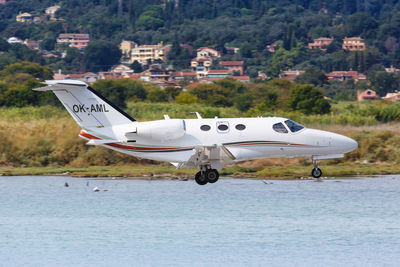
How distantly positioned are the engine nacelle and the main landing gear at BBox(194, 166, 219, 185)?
1642mm

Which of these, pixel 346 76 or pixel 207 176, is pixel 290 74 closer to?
pixel 346 76

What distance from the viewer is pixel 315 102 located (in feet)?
244

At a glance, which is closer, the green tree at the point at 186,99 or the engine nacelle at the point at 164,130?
the engine nacelle at the point at 164,130

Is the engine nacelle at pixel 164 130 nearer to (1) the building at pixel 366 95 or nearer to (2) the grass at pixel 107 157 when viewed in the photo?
(2) the grass at pixel 107 157

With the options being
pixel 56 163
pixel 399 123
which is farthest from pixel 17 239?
pixel 399 123

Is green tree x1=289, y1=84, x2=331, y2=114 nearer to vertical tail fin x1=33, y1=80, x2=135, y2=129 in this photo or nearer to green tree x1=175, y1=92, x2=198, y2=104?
green tree x1=175, y1=92, x2=198, y2=104

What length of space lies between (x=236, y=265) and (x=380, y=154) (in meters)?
20.7

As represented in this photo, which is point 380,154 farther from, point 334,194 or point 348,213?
point 348,213

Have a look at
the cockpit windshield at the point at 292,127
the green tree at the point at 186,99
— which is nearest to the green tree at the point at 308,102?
the green tree at the point at 186,99

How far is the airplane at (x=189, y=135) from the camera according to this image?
30562 millimetres

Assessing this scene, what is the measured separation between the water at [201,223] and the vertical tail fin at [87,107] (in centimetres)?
373

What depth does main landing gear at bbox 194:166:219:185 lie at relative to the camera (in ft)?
102

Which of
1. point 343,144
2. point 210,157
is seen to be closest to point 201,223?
point 210,157

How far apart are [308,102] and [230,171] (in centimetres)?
3409
